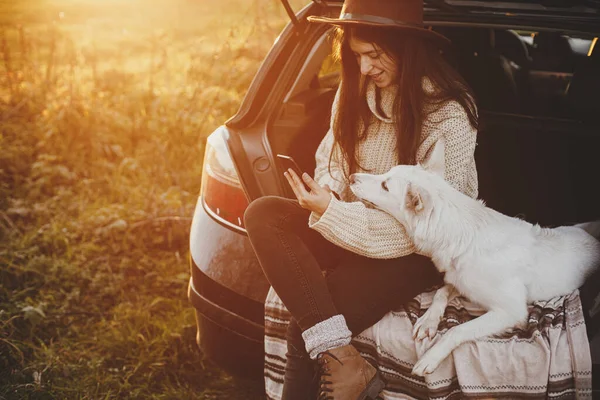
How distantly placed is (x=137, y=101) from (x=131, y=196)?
1.43 metres

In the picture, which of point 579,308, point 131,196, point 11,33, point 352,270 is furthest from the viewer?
point 11,33

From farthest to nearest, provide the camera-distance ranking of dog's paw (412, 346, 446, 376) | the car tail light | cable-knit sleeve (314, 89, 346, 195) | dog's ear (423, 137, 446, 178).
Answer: cable-knit sleeve (314, 89, 346, 195) → the car tail light → dog's ear (423, 137, 446, 178) → dog's paw (412, 346, 446, 376)

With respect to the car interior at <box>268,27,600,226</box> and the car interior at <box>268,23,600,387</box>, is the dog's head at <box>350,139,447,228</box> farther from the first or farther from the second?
the car interior at <box>268,27,600,226</box>

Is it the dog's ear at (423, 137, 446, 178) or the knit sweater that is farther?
the dog's ear at (423, 137, 446, 178)

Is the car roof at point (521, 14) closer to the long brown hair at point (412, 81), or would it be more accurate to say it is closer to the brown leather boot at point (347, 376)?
the long brown hair at point (412, 81)

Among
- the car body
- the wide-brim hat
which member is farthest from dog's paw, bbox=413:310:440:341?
the wide-brim hat

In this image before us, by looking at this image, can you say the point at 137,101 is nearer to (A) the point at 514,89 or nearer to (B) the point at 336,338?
(A) the point at 514,89

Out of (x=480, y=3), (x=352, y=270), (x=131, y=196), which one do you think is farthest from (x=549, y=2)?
(x=131, y=196)

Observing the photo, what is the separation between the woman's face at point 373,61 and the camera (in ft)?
8.15

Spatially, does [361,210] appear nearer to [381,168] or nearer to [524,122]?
[381,168]

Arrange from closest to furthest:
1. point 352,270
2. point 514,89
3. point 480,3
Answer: point 352,270 → point 480,3 → point 514,89

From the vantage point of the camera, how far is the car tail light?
262 centimetres

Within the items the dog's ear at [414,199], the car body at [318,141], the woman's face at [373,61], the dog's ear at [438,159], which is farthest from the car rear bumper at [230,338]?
the woman's face at [373,61]

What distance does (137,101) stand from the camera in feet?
18.9
